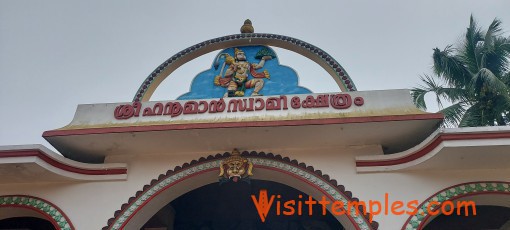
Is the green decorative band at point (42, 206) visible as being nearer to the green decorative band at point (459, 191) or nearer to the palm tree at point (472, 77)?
the green decorative band at point (459, 191)

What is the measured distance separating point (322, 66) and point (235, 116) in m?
1.96

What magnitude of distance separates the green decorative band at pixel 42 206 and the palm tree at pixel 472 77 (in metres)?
7.68

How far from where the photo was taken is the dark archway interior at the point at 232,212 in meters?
6.79

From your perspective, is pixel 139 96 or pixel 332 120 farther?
pixel 139 96

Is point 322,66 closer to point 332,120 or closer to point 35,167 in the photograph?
point 332,120

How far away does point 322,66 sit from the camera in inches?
264

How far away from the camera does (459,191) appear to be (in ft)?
16.2

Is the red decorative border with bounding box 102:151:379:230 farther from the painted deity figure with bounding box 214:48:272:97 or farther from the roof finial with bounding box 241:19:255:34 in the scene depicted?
the roof finial with bounding box 241:19:255:34

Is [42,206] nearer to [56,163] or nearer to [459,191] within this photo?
[56,163]

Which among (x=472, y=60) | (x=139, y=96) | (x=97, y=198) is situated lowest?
(x=97, y=198)

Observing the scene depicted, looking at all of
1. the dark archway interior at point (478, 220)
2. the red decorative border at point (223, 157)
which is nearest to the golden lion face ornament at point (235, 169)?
the red decorative border at point (223, 157)

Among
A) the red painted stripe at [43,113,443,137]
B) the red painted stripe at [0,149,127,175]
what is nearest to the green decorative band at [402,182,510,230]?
the red painted stripe at [43,113,443,137]

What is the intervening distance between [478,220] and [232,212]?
12.6 ft

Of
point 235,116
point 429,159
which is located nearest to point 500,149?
point 429,159
